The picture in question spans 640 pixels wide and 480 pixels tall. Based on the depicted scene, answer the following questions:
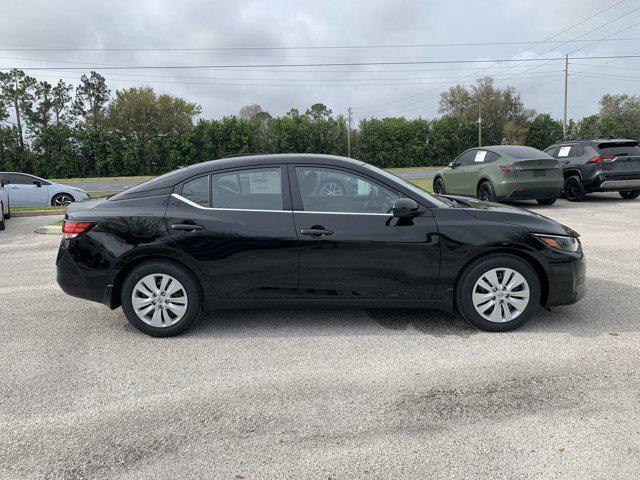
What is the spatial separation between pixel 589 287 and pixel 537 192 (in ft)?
22.2

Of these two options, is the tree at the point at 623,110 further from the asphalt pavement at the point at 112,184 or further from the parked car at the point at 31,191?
the parked car at the point at 31,191

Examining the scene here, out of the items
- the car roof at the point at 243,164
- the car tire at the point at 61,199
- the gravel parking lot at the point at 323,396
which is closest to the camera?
the gravel parking lot at the point at 323,396

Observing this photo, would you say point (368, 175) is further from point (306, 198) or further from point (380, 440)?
point (380, 440)

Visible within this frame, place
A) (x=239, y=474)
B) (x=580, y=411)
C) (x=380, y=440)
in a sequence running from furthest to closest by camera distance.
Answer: (x=580, y=411) → (x=380, y=440) → (x=239, y=474)

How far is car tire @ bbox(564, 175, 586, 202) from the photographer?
44.2 ft

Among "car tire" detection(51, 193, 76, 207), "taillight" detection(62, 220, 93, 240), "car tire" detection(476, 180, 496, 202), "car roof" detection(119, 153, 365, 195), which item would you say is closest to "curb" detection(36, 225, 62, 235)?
"car tire" detection(51, 193, 76, 207)

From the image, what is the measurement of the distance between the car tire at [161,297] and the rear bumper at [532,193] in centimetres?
925

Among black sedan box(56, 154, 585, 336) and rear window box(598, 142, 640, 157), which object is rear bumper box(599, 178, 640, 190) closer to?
rear window box(598, 142, 640, 157)

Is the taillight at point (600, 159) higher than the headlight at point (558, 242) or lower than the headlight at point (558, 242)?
higher

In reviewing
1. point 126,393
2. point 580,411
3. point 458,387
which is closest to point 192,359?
point 126,393

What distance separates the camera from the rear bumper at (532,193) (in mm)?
11805

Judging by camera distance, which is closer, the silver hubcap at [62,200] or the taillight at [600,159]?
the taillight at [600,159]

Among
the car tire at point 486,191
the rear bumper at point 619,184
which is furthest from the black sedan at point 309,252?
the rear bumper at point 619,184

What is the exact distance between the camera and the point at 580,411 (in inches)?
122
